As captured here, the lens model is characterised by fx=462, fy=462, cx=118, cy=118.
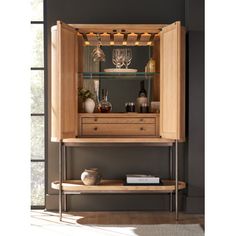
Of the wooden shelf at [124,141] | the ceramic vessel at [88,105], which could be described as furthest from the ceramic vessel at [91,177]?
the ceramic vessel at [88,105]

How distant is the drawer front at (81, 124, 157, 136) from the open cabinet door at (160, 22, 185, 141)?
0.21m

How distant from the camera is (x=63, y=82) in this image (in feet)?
14.0

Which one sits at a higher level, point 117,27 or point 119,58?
point 117,27

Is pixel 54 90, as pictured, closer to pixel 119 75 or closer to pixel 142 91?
pixel 119 75

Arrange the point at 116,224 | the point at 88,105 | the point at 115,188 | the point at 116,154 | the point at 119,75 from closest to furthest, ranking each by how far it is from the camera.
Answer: the point at 116,224, the point at 115,188, the point at 88,105, the point at 119,75, the point at 116,154

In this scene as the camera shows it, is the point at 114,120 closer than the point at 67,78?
No

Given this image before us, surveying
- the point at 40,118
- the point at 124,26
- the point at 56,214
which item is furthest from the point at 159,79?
the point at 56,214

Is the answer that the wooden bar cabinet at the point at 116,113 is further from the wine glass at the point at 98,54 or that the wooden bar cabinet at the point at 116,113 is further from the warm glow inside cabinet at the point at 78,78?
the wine glass at the point at 98,54

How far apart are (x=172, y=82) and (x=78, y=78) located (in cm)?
95

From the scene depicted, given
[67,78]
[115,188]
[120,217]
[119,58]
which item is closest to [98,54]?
[119,58]

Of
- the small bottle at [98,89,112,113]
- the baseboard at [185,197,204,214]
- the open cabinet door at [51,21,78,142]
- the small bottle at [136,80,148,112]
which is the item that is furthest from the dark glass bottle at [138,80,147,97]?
the baseboard at [185,197,204,214]

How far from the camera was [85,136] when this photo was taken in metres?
4.44
